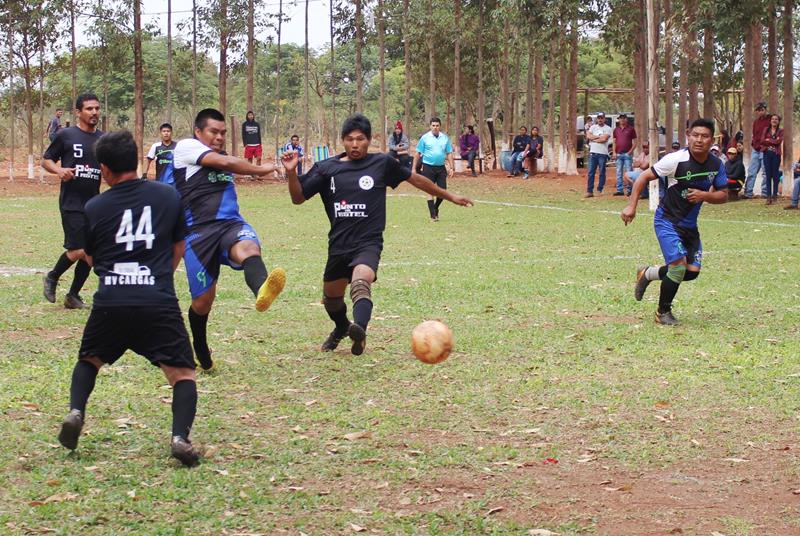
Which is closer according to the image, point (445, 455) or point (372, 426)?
Answer: point (445, 455)

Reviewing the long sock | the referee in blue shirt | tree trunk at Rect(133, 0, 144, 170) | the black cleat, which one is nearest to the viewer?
the black cleat

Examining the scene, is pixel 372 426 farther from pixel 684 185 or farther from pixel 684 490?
pixel 684 185

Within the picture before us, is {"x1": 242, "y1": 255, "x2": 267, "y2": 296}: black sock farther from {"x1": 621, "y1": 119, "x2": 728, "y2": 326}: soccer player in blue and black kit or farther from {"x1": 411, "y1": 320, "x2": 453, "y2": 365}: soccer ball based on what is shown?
{"x1": 621, "y1": 119, "x2": 728, "y2": 326}: soccer player in blue and black kit

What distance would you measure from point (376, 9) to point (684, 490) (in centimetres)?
3686

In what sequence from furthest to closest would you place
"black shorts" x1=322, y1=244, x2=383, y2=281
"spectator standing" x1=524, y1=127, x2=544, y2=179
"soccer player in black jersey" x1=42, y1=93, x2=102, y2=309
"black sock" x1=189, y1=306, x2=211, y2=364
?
"spectator standing" x1=524, y1=127, x2=544, y2=179
"soccer player in black jersey" x1=42, y1=93, x2=102, y2=309
"black shorts" x1=322, y1=244, x2=383, y2=281
"black sock" x1=189, y1=306, x2=211, y2=364

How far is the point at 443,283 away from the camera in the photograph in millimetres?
12531

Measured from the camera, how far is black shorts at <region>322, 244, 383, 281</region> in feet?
26.9

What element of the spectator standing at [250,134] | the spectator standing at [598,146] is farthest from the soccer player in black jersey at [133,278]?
the spectator standing at [250,134]

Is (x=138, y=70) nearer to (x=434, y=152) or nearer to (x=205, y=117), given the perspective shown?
(x=434, y=152)

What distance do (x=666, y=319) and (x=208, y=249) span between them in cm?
432

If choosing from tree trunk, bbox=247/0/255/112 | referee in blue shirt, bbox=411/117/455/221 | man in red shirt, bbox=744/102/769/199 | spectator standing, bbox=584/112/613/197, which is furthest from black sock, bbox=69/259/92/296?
tree trunk, bbox=247/0/255/112

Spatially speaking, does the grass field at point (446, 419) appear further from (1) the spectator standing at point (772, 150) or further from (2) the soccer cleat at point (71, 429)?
(1) the spectator standing at point (772, 150)

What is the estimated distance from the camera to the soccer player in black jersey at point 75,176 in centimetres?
1052

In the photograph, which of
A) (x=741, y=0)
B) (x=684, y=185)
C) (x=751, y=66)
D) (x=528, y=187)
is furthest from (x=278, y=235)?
(x=528, y=187)
